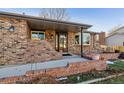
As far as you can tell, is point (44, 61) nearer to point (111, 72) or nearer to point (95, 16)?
point (111, 72)

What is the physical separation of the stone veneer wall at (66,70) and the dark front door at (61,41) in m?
6.61

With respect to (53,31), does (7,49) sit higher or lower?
lower

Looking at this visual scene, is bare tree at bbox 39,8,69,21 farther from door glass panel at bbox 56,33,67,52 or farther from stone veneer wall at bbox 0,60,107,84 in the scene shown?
stone veneer wall at bbox 0,60,107,84

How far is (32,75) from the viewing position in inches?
334

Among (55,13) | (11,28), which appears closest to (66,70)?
(11,28)

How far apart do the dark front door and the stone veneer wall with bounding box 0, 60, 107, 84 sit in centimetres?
661

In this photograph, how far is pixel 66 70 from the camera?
32.7 ft

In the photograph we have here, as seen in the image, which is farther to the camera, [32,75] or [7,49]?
[7,49]

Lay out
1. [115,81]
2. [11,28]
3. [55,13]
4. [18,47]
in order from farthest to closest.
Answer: [55,13] < [18,47] < [11,28] < [115,81]

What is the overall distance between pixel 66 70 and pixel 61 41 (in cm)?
822

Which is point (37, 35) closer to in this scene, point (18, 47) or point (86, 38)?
point (18, 47)

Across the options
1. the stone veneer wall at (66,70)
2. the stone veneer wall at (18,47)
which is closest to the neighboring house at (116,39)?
the stone veneer wall at (66,70)
